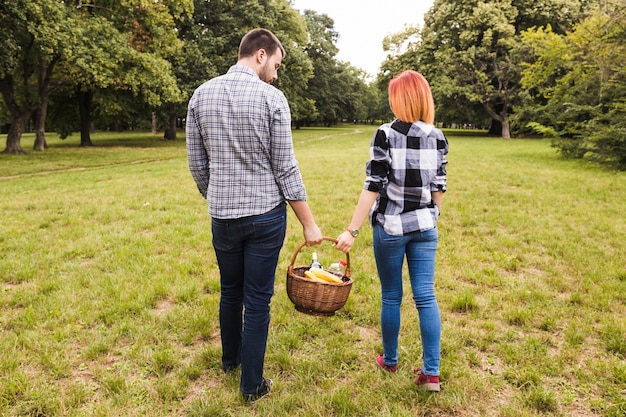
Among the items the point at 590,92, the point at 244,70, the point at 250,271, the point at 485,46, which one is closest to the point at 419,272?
the point at 250,271

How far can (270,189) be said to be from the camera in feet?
8.48

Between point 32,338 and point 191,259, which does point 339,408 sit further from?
point 191,259

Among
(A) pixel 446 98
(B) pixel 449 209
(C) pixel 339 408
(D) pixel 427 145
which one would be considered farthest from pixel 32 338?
(A) pixel 446 98

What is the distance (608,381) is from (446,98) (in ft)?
102

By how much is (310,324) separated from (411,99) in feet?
7.11

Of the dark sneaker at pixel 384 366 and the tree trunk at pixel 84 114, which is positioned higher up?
the tree trunk at pixel 84 114

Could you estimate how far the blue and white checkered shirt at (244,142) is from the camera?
2457 millimetres

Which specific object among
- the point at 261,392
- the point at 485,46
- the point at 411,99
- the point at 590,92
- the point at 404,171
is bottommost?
the point at 261,392

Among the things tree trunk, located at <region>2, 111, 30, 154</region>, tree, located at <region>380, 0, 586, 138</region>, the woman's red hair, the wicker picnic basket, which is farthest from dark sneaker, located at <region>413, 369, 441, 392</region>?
tree, located at <region>380, 0, 586, 138</region>

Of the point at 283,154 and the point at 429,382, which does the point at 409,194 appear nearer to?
the point at 283,154

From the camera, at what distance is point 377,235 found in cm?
285

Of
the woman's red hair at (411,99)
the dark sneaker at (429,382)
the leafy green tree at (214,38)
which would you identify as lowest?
the dark sneaker at (429,382)

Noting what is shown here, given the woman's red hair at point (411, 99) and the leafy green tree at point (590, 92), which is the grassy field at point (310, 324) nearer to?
the woman's red hair at point (411, 99)

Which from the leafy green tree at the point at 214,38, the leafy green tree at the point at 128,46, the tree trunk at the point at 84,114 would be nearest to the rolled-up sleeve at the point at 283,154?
the leafy green tree at the point at 128,46
